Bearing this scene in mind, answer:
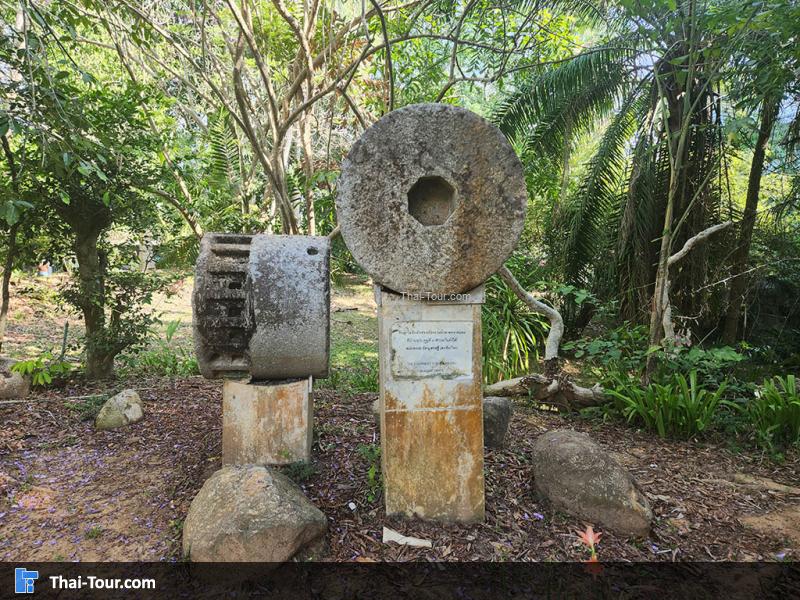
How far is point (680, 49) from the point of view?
5.55 metres

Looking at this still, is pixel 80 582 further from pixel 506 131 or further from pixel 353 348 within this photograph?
pixel 506 131

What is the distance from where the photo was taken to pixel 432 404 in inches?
97.3

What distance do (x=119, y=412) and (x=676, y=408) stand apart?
169 inches

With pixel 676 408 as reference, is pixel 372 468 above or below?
below

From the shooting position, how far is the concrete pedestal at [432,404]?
244 centimetres

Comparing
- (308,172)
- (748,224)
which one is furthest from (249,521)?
(748,224)

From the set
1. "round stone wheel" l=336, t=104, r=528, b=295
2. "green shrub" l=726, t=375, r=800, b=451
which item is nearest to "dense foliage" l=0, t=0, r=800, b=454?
"green shrub" l=726, t=375, r=800, b=451

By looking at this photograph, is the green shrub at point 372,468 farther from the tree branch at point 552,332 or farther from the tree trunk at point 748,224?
the tree trunk at point 748,224

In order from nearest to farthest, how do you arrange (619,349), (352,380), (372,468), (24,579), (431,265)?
(24,579)
(431,265)
(372,468)
(619,349)
(352,380)

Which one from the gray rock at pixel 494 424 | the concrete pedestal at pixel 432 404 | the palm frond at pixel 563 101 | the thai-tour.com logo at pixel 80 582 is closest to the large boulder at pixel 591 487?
the concrete pedestal at pixel 432 404

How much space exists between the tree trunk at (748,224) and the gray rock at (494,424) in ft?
9.36

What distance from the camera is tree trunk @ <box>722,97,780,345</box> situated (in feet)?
15.9

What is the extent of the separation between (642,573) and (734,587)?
0.38m

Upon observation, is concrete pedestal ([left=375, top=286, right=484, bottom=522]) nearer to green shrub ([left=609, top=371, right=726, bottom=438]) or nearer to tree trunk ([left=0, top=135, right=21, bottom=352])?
green shrub ([left=609, top=371, right=726, bottom=438])
